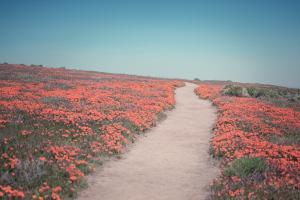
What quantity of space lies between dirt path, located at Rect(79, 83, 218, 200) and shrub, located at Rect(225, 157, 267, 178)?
0.98m

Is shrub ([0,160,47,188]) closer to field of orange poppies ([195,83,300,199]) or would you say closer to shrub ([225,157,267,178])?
field of orange poppies ([195,83,300,199])

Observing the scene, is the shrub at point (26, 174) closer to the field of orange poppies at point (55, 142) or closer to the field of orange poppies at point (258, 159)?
the field of orange poppies at point (55, 142)

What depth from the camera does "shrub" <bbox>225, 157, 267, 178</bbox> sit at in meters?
10.2

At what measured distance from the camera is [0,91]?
2477cm

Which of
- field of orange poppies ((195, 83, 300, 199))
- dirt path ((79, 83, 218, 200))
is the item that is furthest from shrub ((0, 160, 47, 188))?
field of orange poppies ((195, 83, 300, 199))

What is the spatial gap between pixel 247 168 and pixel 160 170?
131 inches

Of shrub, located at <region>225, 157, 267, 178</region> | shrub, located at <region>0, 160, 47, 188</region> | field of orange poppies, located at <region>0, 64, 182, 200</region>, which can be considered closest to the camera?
shrub, located at <region>0, 160, 47, 188</region>

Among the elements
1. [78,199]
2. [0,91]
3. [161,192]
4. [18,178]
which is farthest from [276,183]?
[0,91]

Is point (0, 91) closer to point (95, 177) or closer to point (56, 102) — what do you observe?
point (56, 102)

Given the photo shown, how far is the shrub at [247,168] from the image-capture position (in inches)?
401

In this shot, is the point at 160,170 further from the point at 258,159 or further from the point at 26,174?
the point at 26,174

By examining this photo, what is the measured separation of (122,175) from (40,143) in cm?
361

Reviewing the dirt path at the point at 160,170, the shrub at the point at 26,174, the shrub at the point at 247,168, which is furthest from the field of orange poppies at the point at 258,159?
the shrub at the point at 26,174

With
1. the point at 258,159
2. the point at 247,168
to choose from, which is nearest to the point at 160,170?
the point at 247,168
